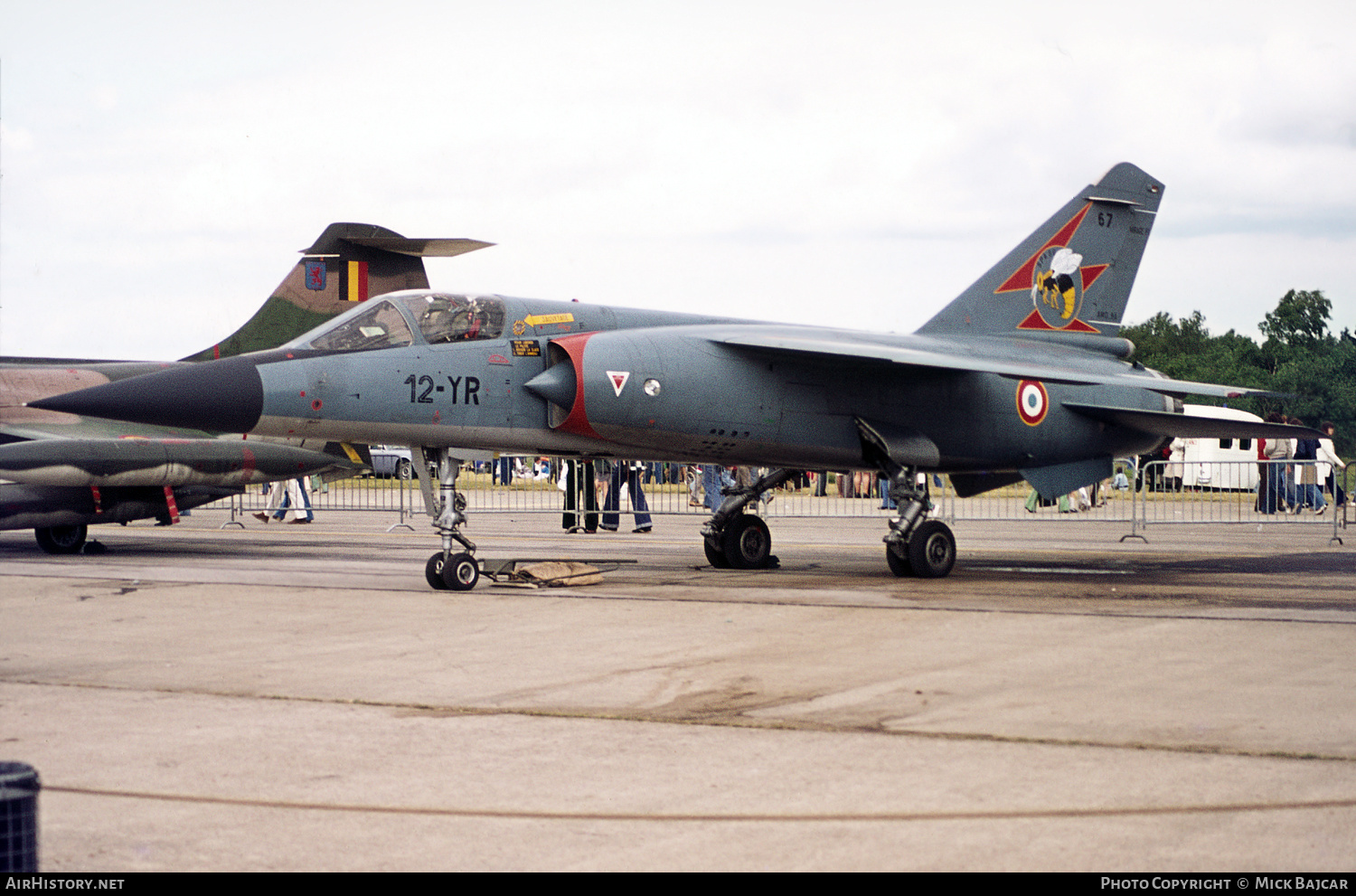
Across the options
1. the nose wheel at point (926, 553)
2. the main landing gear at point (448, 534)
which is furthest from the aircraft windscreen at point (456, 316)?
the nose wheel at point (926, 553)

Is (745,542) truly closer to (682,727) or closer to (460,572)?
(460,572)

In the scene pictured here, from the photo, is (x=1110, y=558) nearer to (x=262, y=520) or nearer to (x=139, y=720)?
(x=139, y=720)

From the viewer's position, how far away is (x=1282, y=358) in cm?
8325

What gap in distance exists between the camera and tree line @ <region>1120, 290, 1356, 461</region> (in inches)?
2630

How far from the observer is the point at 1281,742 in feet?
16.0

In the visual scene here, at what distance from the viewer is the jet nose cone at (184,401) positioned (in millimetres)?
9891

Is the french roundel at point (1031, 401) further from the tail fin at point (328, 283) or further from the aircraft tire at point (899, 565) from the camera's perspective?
the tail fin at point (328, 283)

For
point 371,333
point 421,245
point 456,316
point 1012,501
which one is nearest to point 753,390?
point 456,316

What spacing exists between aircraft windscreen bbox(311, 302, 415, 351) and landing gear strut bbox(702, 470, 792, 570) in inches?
160

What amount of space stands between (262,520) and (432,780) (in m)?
21.4

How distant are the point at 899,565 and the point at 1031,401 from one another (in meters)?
2.45

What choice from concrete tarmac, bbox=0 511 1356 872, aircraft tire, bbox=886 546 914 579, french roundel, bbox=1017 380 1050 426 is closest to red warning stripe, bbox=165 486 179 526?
concrete tarmac, bbox=0 511 1356 872

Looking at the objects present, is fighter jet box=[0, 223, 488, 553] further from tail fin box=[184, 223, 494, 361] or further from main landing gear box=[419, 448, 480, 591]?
main landing gear box=[419, 448, 480, 591]
